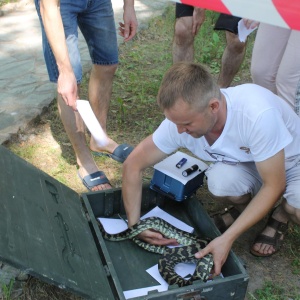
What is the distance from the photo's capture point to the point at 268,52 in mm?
3443

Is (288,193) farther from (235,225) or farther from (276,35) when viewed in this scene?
(276,35)

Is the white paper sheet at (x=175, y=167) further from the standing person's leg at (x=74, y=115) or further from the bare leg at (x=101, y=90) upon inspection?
the bare leg at (x=101, y=90)

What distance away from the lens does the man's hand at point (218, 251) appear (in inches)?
106

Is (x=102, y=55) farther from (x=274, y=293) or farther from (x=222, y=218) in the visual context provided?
(x=274, y=293)

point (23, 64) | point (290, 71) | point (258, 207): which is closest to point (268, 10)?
point (258, 207)

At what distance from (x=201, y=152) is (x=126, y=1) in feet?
4.99

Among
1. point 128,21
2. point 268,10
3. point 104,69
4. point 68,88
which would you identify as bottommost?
point 104,69

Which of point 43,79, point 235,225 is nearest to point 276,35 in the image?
point 235,225

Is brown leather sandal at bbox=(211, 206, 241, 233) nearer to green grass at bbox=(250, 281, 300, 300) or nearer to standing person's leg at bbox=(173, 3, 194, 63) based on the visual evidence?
green grass at bbox=(250, 281, 300, 300)

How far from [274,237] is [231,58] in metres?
2.01

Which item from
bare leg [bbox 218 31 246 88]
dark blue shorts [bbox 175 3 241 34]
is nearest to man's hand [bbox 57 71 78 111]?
dark blue shorts [bbox 175 3 241 34]

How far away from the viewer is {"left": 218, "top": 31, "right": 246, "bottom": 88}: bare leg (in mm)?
4602

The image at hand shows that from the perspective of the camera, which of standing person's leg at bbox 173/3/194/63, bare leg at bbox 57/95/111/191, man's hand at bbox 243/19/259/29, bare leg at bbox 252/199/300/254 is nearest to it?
bare leg at bbox 252/199/300/254

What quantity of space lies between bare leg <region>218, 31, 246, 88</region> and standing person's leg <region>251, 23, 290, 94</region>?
3.41 feet
